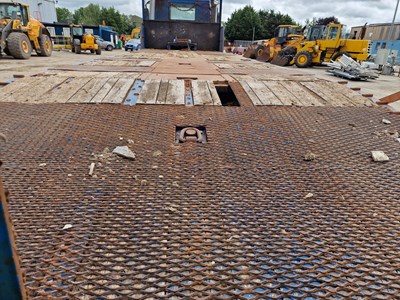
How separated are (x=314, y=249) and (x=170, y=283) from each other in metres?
0.59

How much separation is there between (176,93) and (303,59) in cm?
1406

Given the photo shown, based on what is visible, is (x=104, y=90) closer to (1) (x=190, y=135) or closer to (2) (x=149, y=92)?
(2) (x=149, y=92)

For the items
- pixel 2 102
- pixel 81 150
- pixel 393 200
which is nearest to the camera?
pixel 393 200

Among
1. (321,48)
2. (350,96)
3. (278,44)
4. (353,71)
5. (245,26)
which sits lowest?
(353,71)

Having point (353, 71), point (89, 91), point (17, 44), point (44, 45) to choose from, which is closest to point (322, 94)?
point (89, 91)

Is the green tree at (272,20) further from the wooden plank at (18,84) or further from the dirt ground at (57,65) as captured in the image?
the wooden plank at (18,84)

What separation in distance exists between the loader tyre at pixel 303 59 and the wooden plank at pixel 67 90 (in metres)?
14.0

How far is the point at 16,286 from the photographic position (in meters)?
0.68

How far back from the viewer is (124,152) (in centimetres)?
175

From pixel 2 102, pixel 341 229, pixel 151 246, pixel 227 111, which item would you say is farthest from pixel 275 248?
pixel 2 102

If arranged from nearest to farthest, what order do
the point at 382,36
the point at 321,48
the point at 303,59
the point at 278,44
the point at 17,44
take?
the point at 17,44
the point at 321,48
the point at 303,59
the point at 278,44
the point at 382,36

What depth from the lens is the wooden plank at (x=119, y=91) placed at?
7.98 feet

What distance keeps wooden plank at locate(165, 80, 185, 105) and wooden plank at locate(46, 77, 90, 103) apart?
0.85 m

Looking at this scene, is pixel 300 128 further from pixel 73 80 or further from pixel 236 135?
pixel 73 80
